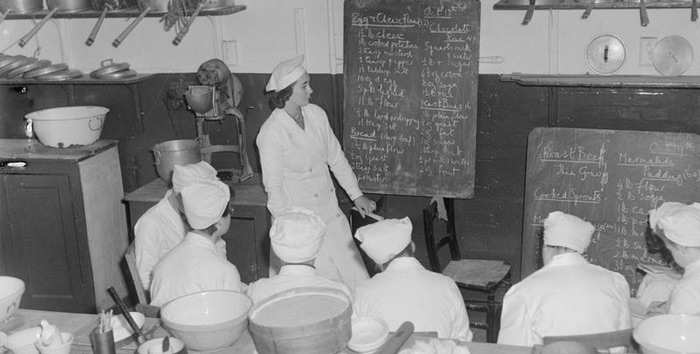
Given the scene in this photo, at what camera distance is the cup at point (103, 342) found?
274 centimetres

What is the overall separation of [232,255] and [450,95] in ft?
5.54

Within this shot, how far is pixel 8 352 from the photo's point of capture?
294 cm

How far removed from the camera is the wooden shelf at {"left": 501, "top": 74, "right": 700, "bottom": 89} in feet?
16.3

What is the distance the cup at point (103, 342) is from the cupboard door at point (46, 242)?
3.13m

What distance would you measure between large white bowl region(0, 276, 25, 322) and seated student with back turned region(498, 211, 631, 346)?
1760 mm

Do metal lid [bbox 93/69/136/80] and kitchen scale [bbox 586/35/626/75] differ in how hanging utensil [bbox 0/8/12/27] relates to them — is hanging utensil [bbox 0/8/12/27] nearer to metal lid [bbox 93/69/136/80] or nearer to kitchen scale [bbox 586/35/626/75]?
metal lid [bbox 93/69/136/80]

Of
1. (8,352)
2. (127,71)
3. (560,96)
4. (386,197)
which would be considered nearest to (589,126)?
(560,96)

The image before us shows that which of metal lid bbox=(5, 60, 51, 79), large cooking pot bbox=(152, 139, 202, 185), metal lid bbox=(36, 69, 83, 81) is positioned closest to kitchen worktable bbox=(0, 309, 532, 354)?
large cooking pot bbox=(152, 139, 202, 185)

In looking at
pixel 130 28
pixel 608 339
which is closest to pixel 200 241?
pixel 608 339

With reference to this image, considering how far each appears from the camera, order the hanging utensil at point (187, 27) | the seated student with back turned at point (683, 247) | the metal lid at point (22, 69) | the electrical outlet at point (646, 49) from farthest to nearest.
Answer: the metal lid at point (22, 69) → the hanging utensil at point (187, 27) → the electrical outlet at point (646, 49) → the seated student with back turned at point (683, 247)

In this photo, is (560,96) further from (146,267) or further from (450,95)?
(146,267)

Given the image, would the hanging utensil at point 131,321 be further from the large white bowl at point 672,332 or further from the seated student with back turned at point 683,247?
the seated student with back turned at point 683,247

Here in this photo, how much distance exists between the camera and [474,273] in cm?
514

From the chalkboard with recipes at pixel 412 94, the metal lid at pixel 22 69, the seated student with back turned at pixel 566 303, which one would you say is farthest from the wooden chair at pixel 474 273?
the metal lid at pixel 22 69
